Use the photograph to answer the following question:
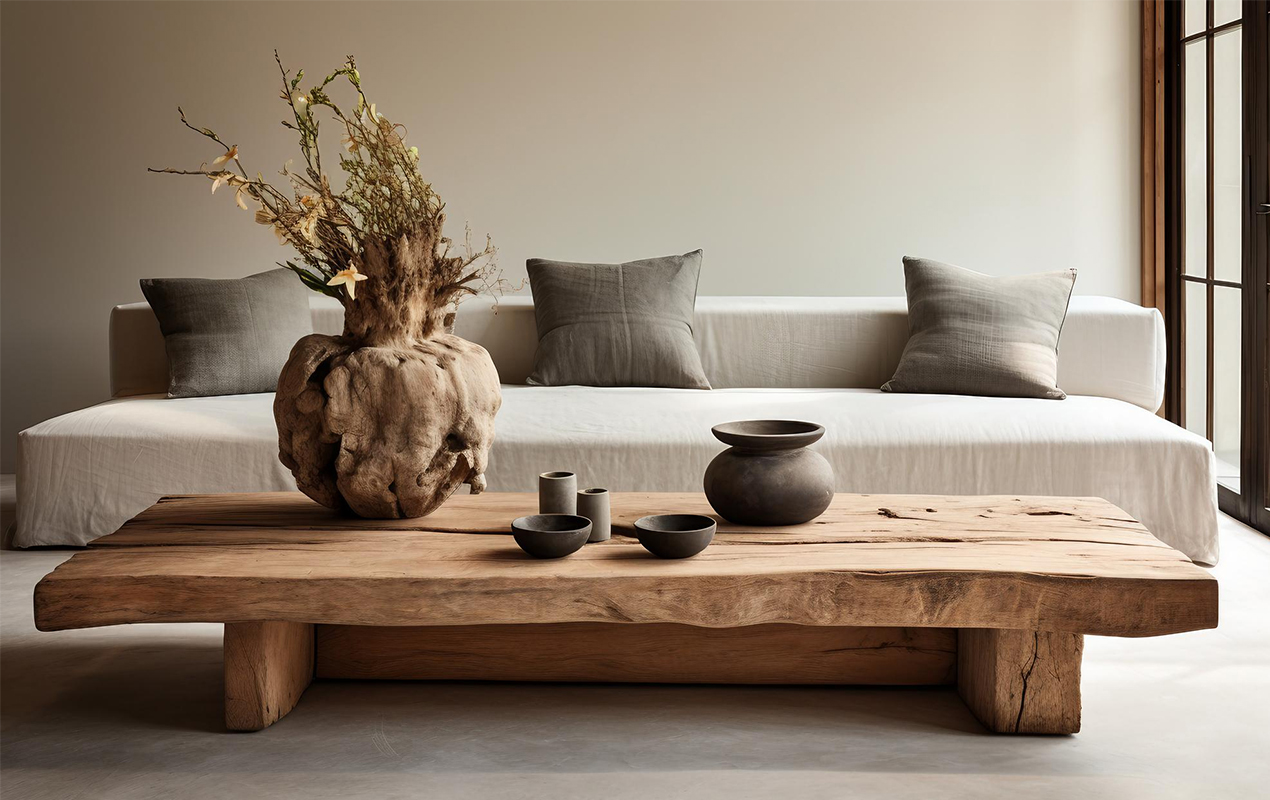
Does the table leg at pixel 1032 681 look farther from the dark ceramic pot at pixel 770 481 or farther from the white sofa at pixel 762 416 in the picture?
the white sofa at pixel 762 416

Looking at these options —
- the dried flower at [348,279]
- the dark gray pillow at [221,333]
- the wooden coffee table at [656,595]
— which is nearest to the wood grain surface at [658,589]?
the wooden coffee table at [656,595]

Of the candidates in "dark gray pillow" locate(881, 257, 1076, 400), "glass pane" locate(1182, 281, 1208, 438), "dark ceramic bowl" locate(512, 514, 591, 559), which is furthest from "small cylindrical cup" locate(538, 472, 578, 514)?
"glass pane" locate(1182, 281, 1208, 438)

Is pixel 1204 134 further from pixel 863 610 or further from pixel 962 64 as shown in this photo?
pixel 863 610

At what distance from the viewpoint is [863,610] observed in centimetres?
184

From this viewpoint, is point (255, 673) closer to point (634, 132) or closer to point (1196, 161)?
point (634, 132)

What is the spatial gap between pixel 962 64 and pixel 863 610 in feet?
11.1

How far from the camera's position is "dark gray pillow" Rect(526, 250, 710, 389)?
3.93m

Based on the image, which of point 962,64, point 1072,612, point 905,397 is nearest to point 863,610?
point 1072,612

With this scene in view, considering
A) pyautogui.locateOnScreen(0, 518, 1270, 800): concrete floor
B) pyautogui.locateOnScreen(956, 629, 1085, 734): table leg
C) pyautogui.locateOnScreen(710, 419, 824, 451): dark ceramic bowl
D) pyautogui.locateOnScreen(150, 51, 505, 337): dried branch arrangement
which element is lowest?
pyautogui.locateOnScreen(0, 518, 1270, 800): concrete floor

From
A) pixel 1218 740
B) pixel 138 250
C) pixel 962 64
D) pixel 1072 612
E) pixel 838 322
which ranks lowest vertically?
pixel 1218 740

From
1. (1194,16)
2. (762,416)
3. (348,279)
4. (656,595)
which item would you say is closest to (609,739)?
(656,595)

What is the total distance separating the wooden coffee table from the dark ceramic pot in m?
0.04

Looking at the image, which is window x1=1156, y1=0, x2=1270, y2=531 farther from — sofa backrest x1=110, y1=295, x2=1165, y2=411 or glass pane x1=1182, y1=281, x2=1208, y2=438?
sofa backrest x1=110, y1=295, x2=1165, y2=411

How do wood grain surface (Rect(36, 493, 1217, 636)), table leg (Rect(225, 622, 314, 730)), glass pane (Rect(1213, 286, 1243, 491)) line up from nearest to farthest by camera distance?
wood grain surface (Rect(36, 493, 1217, 636))
table leg (Rect(225, 622, 314, 730))
glass pane (Rect(1213, 286, 1243, 491))
